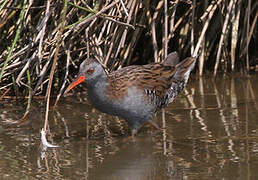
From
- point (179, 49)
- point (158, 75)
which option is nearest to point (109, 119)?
point (158, 75)

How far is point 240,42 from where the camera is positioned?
754cm

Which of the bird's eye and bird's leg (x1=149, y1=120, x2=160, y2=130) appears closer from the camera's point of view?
the bird's eye

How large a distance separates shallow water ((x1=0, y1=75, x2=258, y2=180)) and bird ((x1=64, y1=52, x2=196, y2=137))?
0.74 feet

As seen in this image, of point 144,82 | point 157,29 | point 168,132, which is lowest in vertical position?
point 168,132

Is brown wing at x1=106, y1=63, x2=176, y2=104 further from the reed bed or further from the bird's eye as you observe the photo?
the reed bed

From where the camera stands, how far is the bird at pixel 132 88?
5.11 meters

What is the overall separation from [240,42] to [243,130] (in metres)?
2.36

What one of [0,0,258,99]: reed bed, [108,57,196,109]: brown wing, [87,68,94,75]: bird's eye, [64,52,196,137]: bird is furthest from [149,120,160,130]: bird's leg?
[0,0,258,99]: reed bed

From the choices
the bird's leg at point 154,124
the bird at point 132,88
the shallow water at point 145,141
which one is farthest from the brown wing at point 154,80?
the shallow water at point 145,141

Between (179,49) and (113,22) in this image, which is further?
(179,49)

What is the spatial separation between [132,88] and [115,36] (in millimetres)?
1350

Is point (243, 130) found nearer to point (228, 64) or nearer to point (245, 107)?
point (245, 107)

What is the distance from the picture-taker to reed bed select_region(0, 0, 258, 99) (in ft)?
19.9

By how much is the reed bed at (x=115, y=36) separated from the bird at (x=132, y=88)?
576 mm
